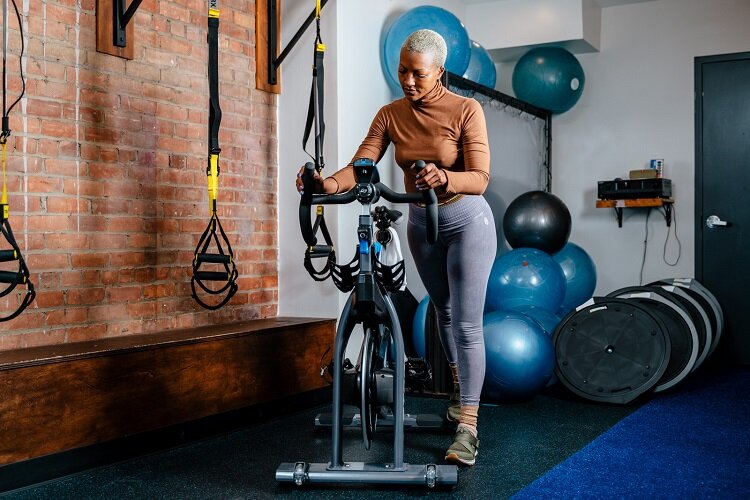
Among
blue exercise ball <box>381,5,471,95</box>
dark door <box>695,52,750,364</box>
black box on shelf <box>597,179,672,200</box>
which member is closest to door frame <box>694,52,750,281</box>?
dark door <box>695,52,750,364</box>

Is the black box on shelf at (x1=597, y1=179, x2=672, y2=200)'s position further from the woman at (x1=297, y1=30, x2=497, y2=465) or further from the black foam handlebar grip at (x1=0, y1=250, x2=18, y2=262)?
the black foam handlebar grip at (x1=0, y1=250, x2=18, y2=262)

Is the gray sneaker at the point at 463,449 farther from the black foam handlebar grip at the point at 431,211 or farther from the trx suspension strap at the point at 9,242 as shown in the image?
the trx suspension strap at the point at 9,242

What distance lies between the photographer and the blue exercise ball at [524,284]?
14.4ft

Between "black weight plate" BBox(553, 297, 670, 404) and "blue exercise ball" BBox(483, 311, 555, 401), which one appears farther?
"black weight plate" BBox(553, 297, 670, 404)

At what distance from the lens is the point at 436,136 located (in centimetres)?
273

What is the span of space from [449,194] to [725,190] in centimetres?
376

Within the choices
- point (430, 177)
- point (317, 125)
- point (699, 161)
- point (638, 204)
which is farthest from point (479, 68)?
point (430, 177)

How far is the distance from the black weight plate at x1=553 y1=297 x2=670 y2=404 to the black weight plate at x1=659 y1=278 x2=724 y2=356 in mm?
1188

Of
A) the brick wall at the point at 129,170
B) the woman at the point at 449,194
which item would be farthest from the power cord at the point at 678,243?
the woman at the point at 449,194

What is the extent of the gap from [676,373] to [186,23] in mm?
2988

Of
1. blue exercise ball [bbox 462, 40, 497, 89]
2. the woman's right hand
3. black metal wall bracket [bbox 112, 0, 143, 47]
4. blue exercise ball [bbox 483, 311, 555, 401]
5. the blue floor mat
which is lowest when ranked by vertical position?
the blue floor mat

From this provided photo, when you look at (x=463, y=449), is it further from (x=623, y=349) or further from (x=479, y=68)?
(x=479, y=68)

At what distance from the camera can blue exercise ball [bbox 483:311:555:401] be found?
376 cm

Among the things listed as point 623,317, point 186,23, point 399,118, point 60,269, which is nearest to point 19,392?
point 60,269
